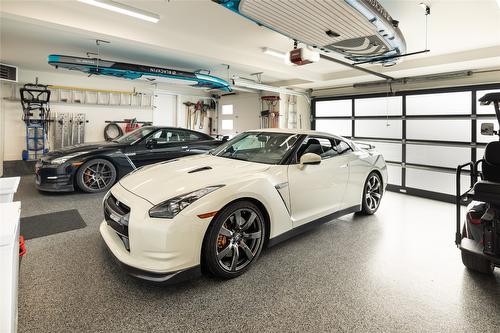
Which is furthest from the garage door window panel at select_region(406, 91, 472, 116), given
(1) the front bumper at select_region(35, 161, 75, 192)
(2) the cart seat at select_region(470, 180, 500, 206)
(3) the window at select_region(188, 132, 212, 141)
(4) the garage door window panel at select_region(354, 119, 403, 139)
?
(1) the front bumper at select_region(35, 161, 75, 192)

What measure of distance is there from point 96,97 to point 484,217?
9.07m

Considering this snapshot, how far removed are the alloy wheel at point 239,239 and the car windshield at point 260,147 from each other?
704 millimetres

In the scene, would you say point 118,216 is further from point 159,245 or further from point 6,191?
point 6,191

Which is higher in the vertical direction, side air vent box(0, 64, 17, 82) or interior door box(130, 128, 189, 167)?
side air vent box(0, 64, 17, 82)

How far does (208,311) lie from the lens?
6.39 feet

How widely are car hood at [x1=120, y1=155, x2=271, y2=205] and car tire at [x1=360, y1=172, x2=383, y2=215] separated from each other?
197cm

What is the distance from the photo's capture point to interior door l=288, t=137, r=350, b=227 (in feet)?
9.35

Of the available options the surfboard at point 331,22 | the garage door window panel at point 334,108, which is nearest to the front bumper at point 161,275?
the surfboard at point 331,22

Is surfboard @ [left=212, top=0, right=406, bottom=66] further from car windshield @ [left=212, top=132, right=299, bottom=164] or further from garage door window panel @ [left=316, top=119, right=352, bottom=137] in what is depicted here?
garage door window panel @ [left=316, top=119, right=352, bottom=137]

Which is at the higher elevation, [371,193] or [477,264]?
[371,193]

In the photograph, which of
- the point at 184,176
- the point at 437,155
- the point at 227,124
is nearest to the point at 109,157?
the point at 184,176

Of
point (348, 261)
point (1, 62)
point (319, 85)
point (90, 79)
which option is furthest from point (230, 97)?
point (348, 261)

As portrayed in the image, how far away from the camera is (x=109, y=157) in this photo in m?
5.23

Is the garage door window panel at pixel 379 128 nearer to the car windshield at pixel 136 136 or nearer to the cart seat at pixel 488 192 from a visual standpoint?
the cart seat at pixel 488 192
